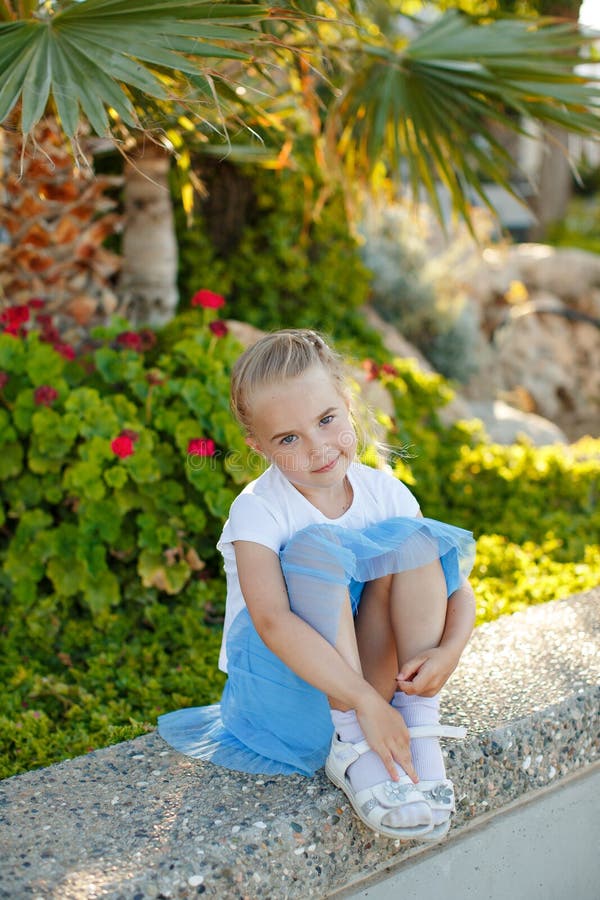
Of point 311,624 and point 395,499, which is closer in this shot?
point 311,624

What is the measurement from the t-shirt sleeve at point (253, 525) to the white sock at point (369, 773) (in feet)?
1.07

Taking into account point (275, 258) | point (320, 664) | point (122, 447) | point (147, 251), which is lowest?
point (320, 664)

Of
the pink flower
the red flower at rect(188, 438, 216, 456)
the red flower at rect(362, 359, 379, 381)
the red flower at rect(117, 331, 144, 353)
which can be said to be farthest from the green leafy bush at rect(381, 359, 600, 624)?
the pink flower

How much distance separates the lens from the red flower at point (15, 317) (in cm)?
304

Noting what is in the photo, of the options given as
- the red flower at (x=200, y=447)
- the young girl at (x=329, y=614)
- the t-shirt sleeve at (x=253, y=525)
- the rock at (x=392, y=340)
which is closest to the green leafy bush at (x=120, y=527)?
the red flower at (x=200, y=447)

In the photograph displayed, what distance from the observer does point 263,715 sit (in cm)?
182

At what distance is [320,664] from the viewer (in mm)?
1633

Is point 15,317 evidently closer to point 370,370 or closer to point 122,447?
point 122,447

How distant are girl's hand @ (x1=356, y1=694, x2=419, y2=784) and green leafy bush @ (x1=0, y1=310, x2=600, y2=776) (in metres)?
0.90

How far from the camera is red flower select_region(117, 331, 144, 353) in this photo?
10.0 ft

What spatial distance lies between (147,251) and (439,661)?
2.48m

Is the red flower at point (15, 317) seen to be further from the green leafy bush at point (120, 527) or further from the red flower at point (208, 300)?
the red flower at point (208, 300)

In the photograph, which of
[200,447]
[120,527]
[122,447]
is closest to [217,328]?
[200,447]

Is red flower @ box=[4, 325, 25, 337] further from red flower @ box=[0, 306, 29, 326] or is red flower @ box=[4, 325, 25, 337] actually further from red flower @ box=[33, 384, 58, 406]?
red flower @ box=[33, 384, 58, 406]
